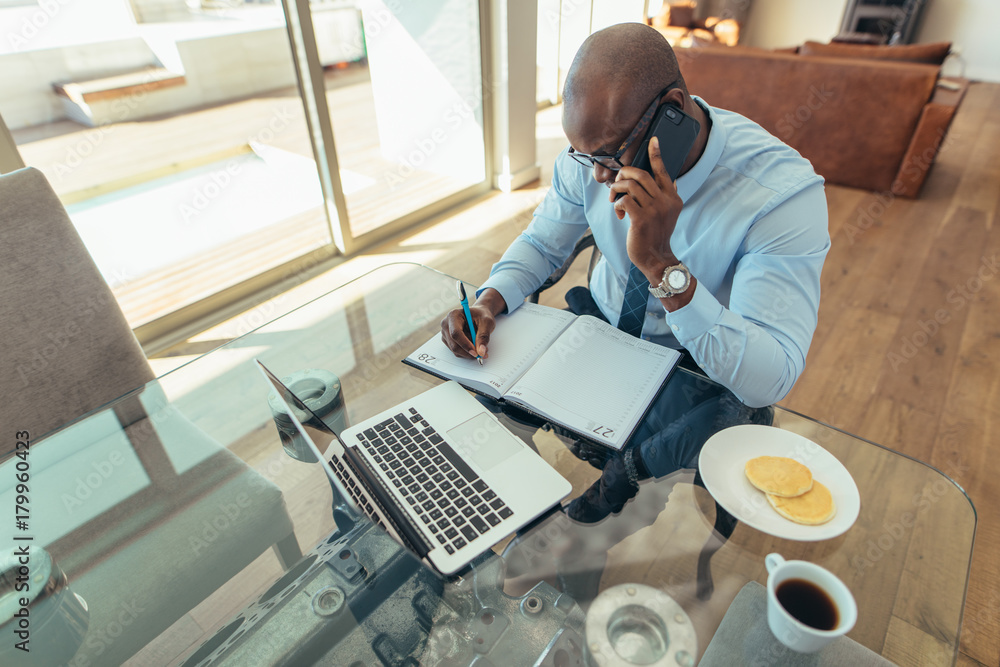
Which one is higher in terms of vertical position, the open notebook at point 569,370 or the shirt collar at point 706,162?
the shirt collar at point 706,162

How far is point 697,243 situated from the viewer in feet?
3.82

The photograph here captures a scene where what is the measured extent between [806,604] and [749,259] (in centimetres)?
64

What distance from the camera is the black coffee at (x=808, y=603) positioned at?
0.65 meters

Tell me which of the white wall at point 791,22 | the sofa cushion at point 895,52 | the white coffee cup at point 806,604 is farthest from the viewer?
the white wall at point 791,22

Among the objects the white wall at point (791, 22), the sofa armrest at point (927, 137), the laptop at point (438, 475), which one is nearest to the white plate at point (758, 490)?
the laptop at point (438, 475)

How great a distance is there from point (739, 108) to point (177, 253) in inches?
140

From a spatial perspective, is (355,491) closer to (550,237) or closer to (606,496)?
(606,496)

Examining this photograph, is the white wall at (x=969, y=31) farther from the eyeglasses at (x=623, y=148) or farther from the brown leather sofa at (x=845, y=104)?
the eyeglasses at (x=623, y=148)

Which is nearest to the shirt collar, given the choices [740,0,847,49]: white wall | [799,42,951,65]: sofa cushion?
[799,42,951,65]: sofa cushion

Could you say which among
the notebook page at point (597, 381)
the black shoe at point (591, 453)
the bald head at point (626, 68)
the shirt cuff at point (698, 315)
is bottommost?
the black shoe at point (591, 453)

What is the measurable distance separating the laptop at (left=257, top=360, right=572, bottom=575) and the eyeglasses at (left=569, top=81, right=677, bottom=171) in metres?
0.51

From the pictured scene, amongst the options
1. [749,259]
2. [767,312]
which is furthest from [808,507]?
[749,259]

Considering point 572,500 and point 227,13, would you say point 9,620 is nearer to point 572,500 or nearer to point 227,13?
point 572,500

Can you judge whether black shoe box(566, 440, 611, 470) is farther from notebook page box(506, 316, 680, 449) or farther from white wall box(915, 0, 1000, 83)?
Result: white wall box(915, 0, 1000, 83)
